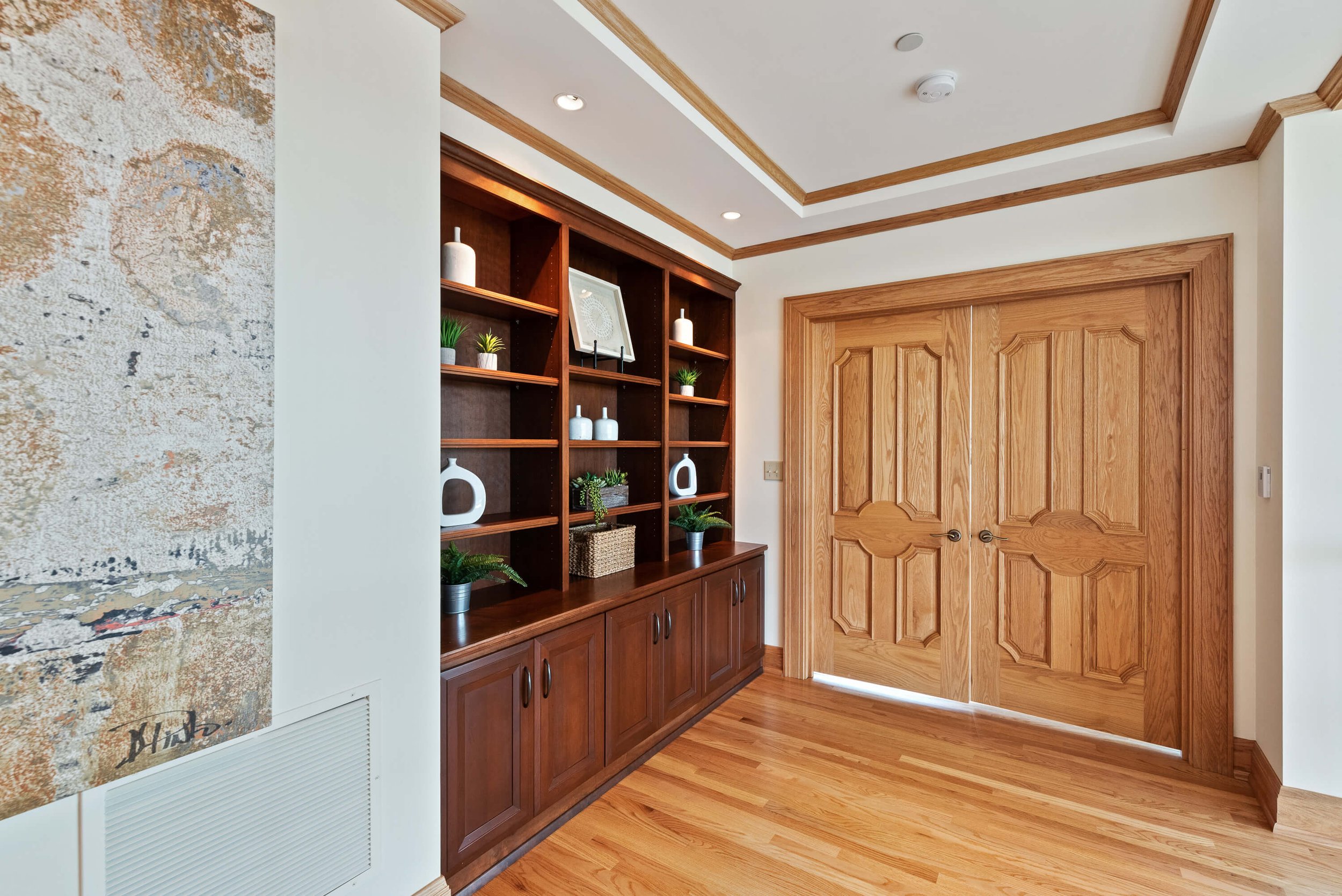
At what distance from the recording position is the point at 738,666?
341 centimetres

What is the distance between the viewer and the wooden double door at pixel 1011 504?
277 centimetres

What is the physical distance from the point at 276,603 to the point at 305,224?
2.82 feet

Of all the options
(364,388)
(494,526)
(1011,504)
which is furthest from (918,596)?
(364,388)

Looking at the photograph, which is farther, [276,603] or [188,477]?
[276,603]

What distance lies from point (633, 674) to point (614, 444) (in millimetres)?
1018

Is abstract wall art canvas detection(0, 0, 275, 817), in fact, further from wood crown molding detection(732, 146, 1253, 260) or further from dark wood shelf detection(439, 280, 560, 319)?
wood crown molding detection(732, 146, 1253, 260)

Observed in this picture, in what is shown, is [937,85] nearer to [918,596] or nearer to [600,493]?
[600,493]

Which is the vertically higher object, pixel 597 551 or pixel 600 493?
pixel 600 493

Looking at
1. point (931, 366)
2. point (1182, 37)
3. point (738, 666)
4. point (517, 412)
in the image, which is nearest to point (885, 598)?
point (738, 666)

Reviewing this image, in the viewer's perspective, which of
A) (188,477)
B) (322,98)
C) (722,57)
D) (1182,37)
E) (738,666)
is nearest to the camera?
(188,477)

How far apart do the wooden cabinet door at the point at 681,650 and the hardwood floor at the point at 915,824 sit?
0.18m

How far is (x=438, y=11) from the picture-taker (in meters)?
1.68

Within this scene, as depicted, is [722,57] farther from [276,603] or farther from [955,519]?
[955,519]

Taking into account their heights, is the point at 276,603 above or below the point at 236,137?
below
